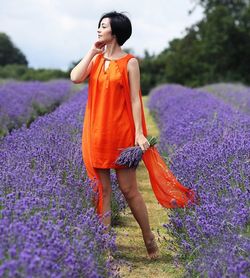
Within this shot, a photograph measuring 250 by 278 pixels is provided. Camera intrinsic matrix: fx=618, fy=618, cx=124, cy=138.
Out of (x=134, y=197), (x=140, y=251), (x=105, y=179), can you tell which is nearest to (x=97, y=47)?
(x=105, y=179)

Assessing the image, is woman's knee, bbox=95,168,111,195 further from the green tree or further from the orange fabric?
the green tree

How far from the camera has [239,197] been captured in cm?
330

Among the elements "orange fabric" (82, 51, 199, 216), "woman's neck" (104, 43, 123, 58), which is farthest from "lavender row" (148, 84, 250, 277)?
"woman's neck" (104, 43, 123, 58)

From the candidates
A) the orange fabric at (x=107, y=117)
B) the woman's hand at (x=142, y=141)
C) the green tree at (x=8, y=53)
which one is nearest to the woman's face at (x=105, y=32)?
the orange fabric at (x=107, y=117)

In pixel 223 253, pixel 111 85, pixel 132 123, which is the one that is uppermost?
pixel 111 85

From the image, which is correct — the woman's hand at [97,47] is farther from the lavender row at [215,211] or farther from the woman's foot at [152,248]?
the woman's foot at [152,248]

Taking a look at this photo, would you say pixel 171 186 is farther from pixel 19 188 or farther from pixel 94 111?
pixel 19 188

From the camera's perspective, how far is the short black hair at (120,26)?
145 inches

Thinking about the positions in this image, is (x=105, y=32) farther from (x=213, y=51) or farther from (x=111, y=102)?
(x=213, y=51)

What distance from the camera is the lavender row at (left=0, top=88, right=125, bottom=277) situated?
7.61 ft

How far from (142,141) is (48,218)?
3.13ft

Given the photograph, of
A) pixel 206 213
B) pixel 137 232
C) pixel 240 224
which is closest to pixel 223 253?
pixel 240 224

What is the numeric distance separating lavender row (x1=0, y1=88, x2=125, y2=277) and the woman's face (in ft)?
2.87

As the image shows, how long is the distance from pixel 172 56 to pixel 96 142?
29443 millimetres
